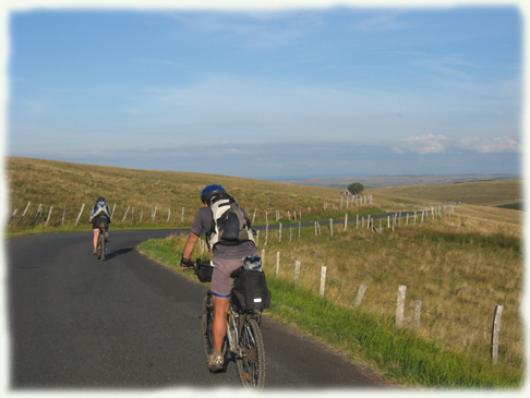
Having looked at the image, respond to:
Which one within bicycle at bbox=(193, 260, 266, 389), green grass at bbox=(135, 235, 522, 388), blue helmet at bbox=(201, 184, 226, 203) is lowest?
green grass at bbox=(135, 235, 522, 388)

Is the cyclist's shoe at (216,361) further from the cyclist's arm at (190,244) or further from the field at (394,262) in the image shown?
the field at (394,262)

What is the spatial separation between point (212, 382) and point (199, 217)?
69.1 inches

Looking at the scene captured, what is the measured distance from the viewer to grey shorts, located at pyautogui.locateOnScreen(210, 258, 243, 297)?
609 centimetres

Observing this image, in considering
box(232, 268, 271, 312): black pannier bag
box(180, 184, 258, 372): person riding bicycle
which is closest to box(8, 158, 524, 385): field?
box(232, 268, 271, 312): black pannier bag

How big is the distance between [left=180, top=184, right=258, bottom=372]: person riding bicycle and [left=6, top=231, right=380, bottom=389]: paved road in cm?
50

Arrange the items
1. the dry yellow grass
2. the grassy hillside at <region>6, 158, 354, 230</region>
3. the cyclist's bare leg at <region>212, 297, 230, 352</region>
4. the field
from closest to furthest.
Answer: the cyclist's bare leg at <region>212, 297, 230, 352</region>, the field, the dry yellow grass, the grassy hillside at <region>6, 158, 354, 230</region>

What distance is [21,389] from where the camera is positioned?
600 cm

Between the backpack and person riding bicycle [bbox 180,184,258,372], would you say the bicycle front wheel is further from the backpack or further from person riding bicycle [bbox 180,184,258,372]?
the backpack

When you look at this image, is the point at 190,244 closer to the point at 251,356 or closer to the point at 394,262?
the point at 251,356

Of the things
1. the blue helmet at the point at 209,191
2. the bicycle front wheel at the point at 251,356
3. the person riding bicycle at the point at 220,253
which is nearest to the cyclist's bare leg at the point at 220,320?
the person riding bicycle at the point at 220,253

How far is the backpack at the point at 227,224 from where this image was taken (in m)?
6.06

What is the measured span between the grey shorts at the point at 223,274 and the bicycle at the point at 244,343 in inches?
2.6

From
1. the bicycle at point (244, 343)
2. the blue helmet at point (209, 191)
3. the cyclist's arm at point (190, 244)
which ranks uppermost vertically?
the blue helmet at point (209, 191)

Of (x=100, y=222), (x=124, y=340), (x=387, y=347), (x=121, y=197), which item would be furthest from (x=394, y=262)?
(x=121, y=197)
